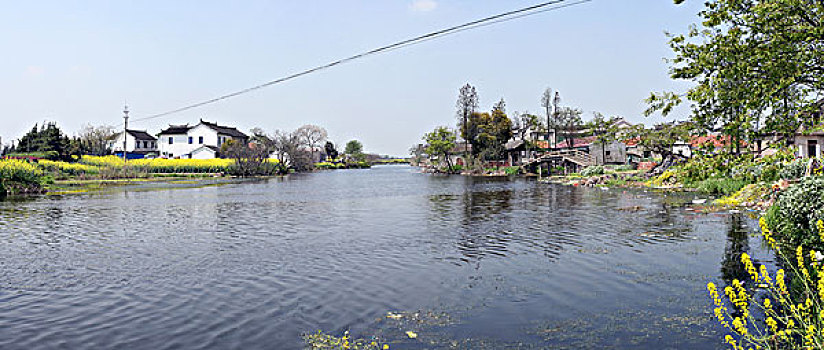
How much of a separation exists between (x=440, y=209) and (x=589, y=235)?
11205 millimetres

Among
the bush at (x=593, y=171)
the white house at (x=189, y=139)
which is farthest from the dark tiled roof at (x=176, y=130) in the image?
the bush at (x=593, y=171)

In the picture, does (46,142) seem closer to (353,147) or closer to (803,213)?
(803,213)

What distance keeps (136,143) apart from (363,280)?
111 m

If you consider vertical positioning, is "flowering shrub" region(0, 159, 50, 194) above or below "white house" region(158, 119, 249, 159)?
below

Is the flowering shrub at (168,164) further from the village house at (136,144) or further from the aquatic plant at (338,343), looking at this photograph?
the aquatic plant at (338,343)

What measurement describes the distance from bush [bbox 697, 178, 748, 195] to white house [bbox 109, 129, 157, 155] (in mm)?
102730

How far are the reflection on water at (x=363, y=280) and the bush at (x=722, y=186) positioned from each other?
408 inches

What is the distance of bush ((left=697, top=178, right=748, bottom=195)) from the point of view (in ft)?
102

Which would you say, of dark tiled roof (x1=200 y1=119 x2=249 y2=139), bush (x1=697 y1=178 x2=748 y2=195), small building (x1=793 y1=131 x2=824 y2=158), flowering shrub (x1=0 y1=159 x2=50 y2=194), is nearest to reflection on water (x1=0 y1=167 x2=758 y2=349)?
bush (x1=697 y1=178 x2=748 y2=195)

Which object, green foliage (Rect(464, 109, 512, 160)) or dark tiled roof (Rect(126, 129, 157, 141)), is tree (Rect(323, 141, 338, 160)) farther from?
green foliage (Rect(464, 109, 512, 160))

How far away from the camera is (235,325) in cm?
874

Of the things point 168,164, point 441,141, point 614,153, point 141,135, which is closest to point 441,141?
point 441,141

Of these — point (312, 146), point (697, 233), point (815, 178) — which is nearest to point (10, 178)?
point (697, 233)

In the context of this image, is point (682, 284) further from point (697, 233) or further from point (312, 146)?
point (312, 146)
